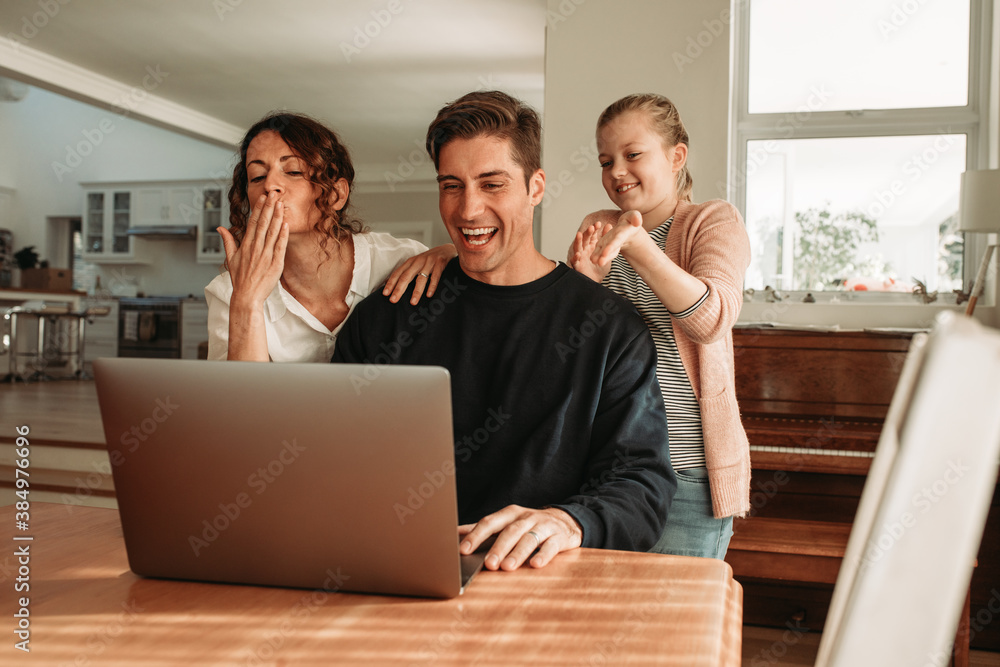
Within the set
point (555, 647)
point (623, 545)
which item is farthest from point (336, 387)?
point (623, 545)

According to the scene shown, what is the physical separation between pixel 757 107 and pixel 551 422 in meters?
3.20

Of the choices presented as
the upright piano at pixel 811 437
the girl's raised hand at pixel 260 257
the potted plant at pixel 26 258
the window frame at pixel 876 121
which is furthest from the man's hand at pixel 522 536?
the potted plant at pixel 26 258

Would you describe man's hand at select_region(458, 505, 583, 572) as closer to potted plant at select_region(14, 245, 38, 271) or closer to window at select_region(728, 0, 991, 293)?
window at select_region(728, 0, 991, 293)

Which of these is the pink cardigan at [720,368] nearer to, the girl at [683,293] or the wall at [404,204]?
the girl at [683,293]

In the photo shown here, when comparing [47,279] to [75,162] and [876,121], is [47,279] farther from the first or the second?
[876,121]

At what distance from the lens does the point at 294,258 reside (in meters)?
1.66

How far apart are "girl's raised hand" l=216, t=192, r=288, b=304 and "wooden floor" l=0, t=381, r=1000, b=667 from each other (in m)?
2.25

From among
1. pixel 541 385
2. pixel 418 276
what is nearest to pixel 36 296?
pixel 418 276

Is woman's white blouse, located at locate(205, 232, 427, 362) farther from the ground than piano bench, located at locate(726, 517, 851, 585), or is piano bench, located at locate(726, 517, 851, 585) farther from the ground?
woman's white blouse, located at locate(205, 232, 427, 362)

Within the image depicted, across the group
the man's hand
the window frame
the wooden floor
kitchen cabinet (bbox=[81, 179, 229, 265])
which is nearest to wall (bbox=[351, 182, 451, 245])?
kitchen cabinet (bbox=[81, 179, 229, 265])

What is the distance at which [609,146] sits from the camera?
5.79 ft

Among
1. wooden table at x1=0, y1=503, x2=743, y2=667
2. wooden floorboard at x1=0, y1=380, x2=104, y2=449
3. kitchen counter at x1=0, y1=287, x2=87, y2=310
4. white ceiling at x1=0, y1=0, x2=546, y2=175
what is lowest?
wooden floorboard at x1=0, y1=380, x2=104, y2=449

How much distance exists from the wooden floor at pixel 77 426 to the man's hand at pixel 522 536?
7.05 ft

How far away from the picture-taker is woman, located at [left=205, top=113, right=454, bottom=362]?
150 centimetres
